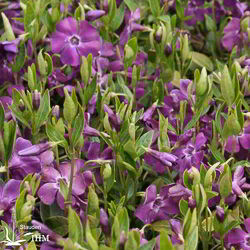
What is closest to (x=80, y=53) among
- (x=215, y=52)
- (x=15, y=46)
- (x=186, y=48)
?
(x=15, y=46)

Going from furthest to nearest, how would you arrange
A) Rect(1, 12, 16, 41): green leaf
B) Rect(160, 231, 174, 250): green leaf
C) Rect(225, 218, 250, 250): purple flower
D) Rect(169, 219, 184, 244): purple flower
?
Rect(1, 12, 16, 41): green leaf < Rect(225, 218, 250, 250): purple flower < Rect(169, 219, 184, 244): purple flower < Rect(160, 231, 174, 250): green leaf

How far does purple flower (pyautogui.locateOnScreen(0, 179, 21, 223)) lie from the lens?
4.29 feet

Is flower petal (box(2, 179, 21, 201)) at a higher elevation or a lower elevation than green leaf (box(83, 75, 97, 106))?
lower

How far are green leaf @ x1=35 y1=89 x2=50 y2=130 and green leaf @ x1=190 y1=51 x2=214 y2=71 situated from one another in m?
0.70

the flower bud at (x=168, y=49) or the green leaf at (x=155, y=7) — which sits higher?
the green leaf at (x=155, y=7)

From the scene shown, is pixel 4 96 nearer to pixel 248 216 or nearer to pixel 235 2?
pixel 248 216

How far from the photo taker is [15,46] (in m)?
1.67

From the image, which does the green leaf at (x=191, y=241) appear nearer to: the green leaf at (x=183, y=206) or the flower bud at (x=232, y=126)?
the green leaf at (x=183, y=206)

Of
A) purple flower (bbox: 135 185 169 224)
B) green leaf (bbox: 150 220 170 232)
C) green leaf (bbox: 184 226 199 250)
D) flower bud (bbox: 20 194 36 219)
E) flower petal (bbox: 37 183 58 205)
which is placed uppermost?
flower bud (bbox: 20 194 36 219)

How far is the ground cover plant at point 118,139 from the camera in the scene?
1.25 metres

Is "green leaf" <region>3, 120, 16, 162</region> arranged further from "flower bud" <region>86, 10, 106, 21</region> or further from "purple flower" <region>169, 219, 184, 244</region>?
"flower bud" <region>86, 10, 106, 21</region>

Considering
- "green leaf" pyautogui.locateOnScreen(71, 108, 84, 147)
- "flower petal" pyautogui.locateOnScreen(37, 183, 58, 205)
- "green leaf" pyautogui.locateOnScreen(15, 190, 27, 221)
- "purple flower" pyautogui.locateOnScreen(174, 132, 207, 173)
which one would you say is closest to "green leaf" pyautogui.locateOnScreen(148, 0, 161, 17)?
"purple flower" pyautogui.locateOnScreen(174, 132, 207, 173)

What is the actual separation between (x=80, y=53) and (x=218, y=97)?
0.44 meters

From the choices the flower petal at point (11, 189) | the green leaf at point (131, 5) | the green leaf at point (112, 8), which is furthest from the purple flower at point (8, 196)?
the green leaf at point (131, 5)
